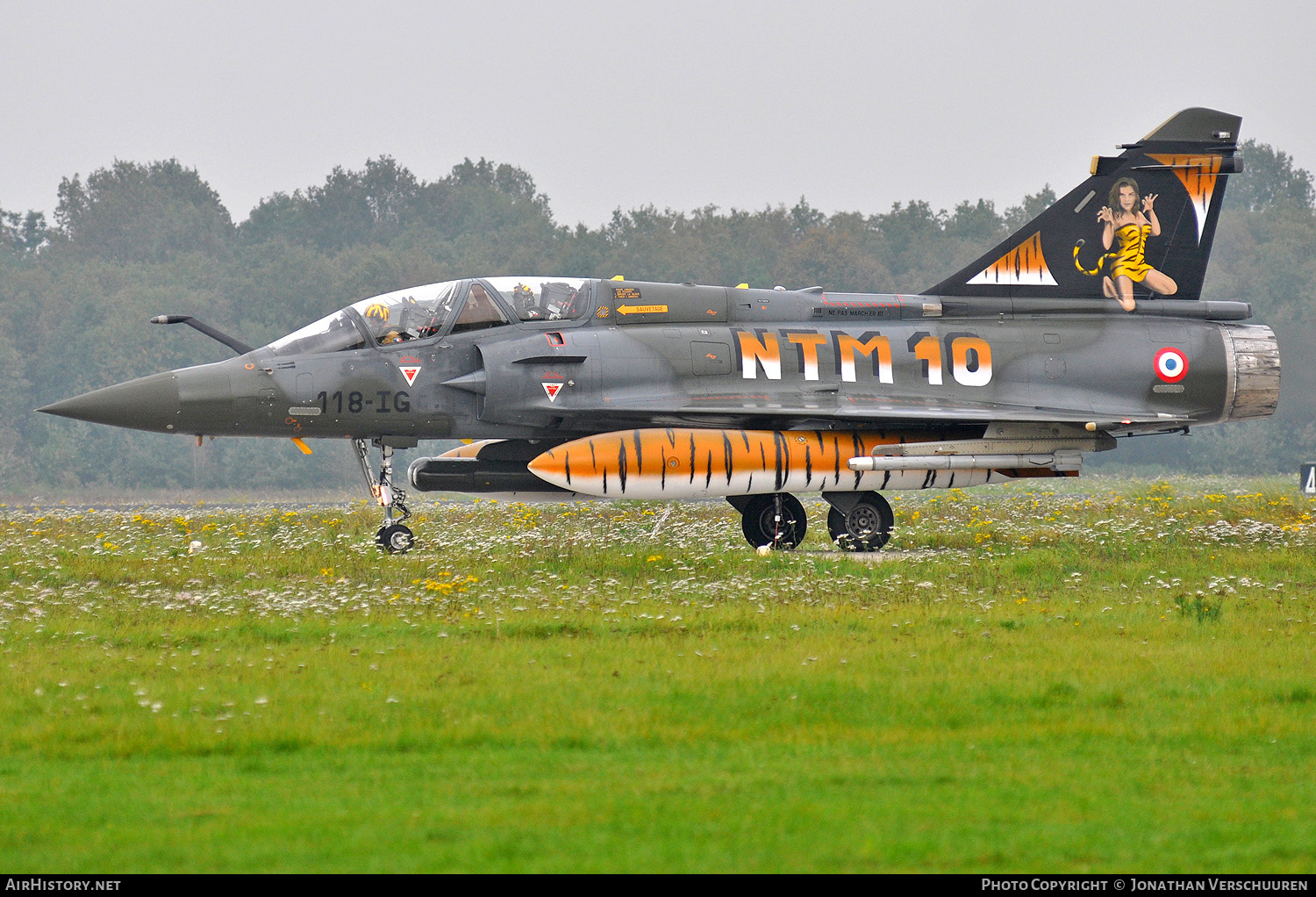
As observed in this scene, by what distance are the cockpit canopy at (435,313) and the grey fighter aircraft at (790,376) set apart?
0.02 meters

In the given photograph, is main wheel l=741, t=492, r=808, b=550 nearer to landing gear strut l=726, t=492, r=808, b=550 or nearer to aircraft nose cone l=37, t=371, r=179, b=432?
landing gear strut l=726, t=492, r=808, b=550

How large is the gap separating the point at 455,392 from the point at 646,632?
623 centimetres

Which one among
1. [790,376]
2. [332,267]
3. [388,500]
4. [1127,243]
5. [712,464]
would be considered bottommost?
[388,500]

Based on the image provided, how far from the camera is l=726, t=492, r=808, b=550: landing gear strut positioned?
1555 cm

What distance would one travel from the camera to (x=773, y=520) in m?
15.8

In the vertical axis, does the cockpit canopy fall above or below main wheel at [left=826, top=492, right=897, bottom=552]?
above

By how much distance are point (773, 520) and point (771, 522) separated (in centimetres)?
4

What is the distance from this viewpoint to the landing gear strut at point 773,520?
612 inches

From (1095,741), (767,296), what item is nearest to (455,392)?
(767,296)

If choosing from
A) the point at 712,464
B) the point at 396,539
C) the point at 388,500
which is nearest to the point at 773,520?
the point at 712,464

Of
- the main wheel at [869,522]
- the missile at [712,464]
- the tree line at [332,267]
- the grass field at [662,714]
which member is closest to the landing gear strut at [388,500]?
the grass field at [662,714]

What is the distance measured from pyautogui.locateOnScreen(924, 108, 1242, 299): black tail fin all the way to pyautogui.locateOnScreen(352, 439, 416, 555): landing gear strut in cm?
721

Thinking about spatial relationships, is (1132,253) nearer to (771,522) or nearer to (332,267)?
(771,522)

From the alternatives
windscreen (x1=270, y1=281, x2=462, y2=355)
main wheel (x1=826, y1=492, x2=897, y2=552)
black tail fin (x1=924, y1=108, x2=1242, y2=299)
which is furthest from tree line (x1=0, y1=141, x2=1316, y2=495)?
windscreen (x1=270, y1=281, x2=462, y2=355)
